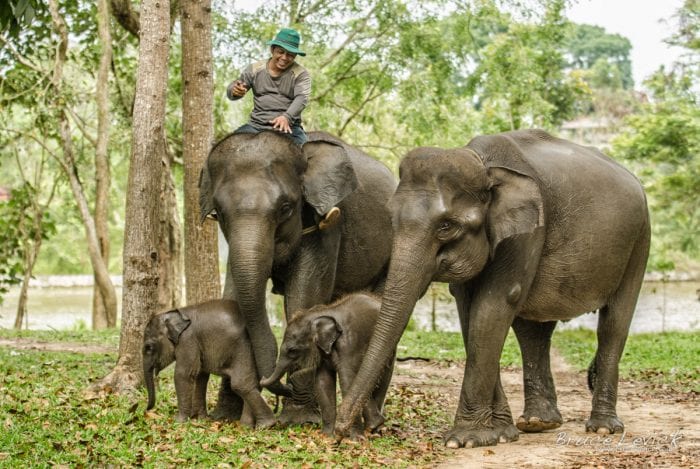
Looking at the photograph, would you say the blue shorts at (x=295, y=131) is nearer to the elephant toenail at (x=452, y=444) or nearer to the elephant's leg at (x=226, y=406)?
the elephant's leg at (x=226, y=406)

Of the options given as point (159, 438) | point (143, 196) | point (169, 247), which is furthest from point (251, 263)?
point (169, 247)

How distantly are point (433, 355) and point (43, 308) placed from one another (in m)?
25.6

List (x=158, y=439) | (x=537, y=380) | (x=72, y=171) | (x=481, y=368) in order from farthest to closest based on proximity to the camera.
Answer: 1. (x=72, y=171)
2. (x=537, y=380)
3. (x=481, y=368)
4. (x=158, y=439)

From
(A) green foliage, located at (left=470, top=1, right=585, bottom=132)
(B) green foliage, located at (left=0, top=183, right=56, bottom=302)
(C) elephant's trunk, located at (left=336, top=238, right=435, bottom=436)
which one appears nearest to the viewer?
(C) elephant's trunk, located at (left=336, top=238, right=435, bottom=436)

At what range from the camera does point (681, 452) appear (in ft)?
24.9

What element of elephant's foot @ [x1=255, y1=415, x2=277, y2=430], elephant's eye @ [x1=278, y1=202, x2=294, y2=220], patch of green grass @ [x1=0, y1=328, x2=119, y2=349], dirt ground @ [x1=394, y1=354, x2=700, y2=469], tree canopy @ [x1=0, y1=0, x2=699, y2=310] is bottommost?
dirt ground @ [x1=394, y1=354, x2=700, y2=469]

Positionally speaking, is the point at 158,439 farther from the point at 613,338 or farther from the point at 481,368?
the point at 613,338

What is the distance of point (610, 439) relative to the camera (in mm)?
8297

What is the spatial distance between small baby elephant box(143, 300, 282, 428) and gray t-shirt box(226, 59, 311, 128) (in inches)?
64.9

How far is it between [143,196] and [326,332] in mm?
2682

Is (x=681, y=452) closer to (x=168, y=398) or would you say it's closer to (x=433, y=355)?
(x=168, y=398)

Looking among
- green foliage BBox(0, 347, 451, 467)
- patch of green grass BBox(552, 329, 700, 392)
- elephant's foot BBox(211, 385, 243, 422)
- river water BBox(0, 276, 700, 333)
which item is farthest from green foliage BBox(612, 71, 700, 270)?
elephant's foot BBox(211, 385, 243, 422)

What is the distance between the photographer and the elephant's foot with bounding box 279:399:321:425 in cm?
826

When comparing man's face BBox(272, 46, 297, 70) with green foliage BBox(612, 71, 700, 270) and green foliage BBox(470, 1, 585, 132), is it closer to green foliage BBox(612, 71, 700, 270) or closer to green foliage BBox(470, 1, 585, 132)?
green foliage BBox(470, 1, 585, 132)
